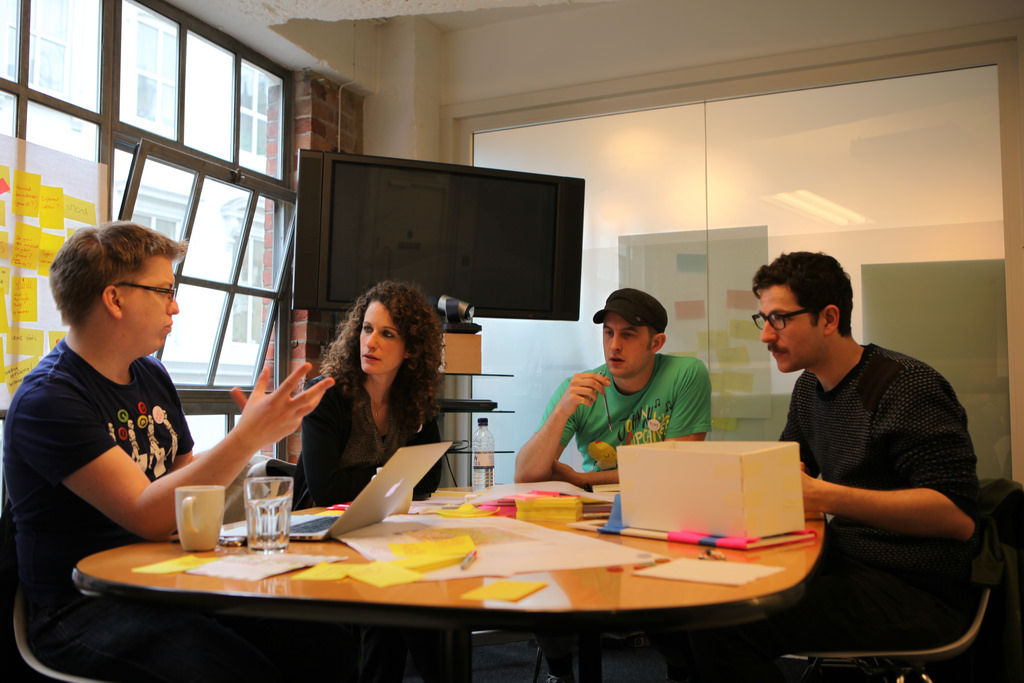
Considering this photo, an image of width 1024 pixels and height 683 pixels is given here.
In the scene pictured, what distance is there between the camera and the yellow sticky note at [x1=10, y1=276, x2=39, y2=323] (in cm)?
264

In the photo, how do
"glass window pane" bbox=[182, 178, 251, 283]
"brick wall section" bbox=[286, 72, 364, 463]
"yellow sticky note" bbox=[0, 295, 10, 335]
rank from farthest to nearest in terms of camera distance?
1. "brick wall section" bbox=[286, 72, 364, 463]
2. "glass window pane" bbox=[182, 178, 251, 283]
3. "yellow sticky note" bbox=[0, 295, 10, 335]

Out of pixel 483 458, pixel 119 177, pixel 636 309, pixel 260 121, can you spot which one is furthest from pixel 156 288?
pixel 260 121

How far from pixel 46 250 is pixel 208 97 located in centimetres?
114

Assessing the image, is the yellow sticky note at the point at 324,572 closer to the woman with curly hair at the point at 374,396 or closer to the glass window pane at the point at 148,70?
the woman with curly hair at the point at 374,396

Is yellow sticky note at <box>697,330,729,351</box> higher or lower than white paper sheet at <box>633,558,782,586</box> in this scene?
higher

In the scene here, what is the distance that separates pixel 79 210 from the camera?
287cm

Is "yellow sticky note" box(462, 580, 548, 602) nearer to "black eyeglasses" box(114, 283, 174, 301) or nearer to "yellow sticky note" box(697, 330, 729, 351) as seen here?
"black eyeglasses" box(114, 283, 174, 301)

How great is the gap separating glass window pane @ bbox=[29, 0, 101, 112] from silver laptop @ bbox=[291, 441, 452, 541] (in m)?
2.09

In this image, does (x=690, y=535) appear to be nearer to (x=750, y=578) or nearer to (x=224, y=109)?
(x=750, y=578)

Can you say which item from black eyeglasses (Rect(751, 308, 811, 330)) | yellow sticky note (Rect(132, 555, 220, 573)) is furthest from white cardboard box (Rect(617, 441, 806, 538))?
yellow sticky note (Rect(132, 555, 220, 573))

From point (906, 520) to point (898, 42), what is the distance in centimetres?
253

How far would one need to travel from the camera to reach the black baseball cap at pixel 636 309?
2766mm

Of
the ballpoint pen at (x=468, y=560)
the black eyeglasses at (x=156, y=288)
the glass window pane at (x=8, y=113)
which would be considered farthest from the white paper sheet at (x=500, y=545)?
the glass window pane at (x=8, y=113)

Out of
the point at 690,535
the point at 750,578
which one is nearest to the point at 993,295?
the point at 690,535
